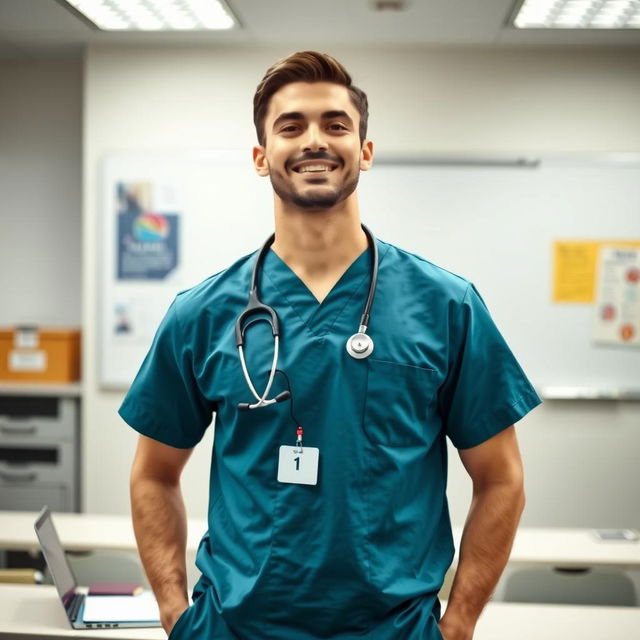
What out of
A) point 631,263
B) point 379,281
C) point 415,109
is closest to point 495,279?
point 631,263

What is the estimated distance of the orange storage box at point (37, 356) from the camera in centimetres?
395

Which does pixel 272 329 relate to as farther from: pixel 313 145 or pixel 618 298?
pixel 618 298

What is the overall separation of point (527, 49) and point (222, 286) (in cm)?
282

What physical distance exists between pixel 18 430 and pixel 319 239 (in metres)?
2.99

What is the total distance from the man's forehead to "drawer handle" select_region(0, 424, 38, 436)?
9.78 ft

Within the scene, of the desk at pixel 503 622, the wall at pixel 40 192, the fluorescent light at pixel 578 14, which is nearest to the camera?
the desk at pixel 503 622

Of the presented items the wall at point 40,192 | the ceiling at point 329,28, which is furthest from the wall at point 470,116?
the wall at point 40,192

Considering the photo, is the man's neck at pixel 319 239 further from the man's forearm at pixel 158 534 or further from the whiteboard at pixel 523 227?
the whiteboard at pixel 523 227

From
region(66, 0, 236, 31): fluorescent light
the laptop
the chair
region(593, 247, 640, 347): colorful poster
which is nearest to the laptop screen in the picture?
the laptop

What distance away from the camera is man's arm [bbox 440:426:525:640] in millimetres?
1300

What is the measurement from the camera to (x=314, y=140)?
1.27 meters

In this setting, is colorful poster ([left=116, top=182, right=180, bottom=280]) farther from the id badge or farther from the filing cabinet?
the id badge

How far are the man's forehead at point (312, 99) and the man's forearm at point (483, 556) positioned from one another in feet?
2.11

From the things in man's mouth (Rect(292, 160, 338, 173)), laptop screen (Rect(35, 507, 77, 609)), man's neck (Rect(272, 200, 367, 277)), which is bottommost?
laptop screen (Rect(35, 507, 77, 609))
